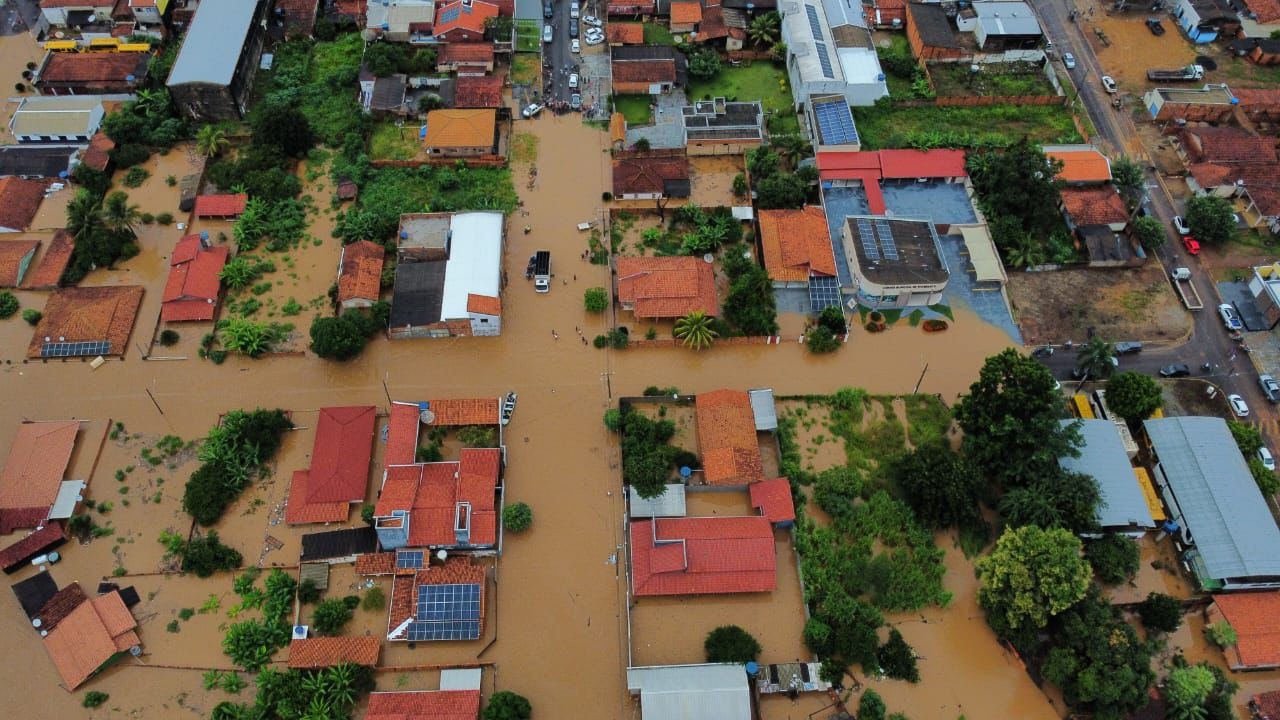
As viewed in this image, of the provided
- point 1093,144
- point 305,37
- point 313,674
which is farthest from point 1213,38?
point 313,674

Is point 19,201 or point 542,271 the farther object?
point 19,201

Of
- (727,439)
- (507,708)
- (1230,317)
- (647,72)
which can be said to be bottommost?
(507,708)

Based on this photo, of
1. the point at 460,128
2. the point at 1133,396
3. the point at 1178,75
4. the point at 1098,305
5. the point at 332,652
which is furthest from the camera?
the point at 1178,75

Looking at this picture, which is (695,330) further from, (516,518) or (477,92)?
(477,92)

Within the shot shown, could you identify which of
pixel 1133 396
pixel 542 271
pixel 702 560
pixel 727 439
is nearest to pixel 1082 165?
pixel 1133 396

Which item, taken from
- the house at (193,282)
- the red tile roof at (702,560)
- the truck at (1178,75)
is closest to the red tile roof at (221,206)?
the house at (193,282)

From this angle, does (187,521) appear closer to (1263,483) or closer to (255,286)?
(255,286)
